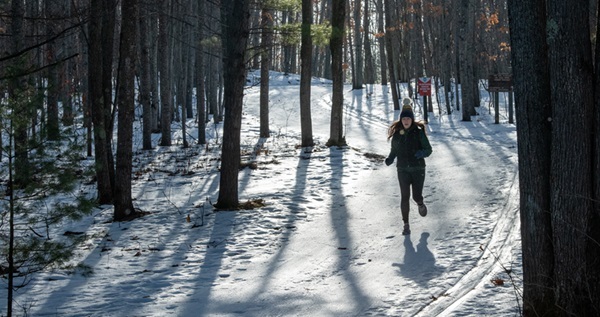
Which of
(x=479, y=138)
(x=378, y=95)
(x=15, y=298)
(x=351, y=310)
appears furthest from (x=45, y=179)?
(x=378, y=95)

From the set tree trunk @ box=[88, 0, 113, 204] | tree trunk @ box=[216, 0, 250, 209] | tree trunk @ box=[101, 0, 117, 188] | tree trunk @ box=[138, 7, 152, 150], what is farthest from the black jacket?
tree trunk @ box=[138, 7, 152, 150]

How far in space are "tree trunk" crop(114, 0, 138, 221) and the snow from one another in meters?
0.50

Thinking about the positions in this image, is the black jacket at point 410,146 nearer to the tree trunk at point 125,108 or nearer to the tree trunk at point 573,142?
the tree trunk at point 573,142

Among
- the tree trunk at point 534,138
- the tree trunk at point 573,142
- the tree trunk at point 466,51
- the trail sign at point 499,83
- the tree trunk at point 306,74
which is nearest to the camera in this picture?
the tree trunk at point 573,142

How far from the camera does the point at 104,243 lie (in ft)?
33.2

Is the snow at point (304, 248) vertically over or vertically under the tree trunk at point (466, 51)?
under

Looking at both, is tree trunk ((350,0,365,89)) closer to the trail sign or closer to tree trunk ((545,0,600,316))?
the trail sign

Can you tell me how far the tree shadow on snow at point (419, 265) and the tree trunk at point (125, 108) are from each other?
5.45 m

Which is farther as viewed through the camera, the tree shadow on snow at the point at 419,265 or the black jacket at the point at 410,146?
the black jacket at the point at 410,146

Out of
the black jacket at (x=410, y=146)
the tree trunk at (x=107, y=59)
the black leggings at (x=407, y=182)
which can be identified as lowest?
the black leggings at (x=407, y=182)

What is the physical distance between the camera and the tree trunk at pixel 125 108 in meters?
11.7

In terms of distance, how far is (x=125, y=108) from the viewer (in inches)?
464

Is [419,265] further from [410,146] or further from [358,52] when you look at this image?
[358,52]

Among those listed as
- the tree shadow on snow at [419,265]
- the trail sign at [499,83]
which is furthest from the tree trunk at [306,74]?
the tree shadow on snow at [419,265]
